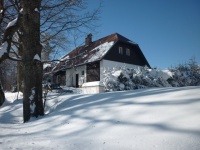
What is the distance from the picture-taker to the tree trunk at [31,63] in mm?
5879

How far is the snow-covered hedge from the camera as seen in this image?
1366cm

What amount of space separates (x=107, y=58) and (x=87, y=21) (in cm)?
1371

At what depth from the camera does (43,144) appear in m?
2.91

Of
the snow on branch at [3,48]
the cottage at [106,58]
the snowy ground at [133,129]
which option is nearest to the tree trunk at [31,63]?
the snow on branch at [3,48]

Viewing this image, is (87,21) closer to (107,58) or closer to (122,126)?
(122,126)

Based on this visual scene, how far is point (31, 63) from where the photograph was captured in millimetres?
6000

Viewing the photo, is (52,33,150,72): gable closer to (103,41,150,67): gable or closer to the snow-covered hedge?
(103,41,150,67): gable

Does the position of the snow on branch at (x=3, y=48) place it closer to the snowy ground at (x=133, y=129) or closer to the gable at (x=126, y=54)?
the snowy ground at (x=133, y=129)

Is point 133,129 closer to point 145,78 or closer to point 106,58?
point 145,78

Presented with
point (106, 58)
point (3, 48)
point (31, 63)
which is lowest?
point (31, 63)

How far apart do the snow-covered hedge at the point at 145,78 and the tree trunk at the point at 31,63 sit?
7899 millimetres

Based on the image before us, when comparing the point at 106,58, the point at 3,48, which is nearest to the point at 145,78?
the point at 106,58

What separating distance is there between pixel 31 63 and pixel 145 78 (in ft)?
32.2

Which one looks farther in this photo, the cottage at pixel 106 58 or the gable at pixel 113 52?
the cottage at pixel 106 58
